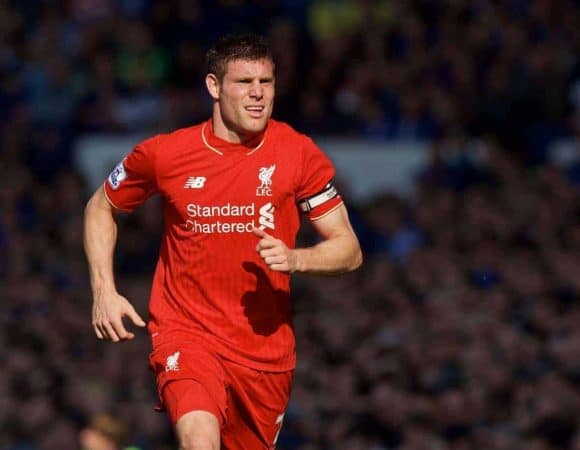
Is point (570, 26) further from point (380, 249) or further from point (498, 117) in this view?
point (380, 249)

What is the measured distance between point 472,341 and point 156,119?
4.36m

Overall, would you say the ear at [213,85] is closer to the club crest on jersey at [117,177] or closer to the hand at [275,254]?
the club crest on jersey at [117,177]

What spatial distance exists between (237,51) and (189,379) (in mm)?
1610

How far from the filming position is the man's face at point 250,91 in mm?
7617

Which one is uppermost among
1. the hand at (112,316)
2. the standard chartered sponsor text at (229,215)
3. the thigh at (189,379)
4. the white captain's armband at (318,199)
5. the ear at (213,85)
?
the ear at (213,85)

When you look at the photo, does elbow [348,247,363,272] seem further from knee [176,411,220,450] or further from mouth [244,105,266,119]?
knee [176,411,220,450]

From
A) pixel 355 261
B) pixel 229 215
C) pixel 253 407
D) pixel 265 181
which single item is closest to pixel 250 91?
pixel 265 181

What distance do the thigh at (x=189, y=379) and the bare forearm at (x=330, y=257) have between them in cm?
74

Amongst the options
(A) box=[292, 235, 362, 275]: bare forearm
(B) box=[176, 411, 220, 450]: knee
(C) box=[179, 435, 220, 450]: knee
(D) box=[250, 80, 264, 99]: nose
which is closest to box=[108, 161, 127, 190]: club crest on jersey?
(D) box=[250, 80, 264, 99]: nose

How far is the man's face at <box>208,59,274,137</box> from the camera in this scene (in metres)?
7.62

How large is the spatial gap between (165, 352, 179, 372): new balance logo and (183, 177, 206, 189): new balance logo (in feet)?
2.67

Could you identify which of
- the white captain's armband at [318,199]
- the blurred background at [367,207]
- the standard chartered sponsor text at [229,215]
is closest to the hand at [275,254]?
the standard chartered sponsor text at [229,215]

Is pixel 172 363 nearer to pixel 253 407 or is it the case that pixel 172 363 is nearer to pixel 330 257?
pixel 253 407

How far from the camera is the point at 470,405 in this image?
38.9 ft
